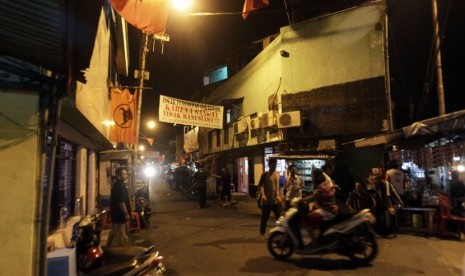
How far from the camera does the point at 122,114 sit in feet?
45.1

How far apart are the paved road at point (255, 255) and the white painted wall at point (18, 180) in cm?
340

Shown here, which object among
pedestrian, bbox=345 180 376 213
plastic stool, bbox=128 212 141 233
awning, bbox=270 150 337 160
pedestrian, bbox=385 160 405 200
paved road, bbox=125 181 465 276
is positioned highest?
awning, bbox=270 150 337 160

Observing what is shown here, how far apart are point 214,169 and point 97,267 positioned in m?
23.1

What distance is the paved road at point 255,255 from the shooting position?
7410 mm

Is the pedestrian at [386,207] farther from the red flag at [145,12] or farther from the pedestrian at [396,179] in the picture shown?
the red flag at [145,12]

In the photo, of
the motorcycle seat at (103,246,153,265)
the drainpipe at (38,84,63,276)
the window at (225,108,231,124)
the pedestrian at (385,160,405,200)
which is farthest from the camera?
the window at (225,108,231,124)

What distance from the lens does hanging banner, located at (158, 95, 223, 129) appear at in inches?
578

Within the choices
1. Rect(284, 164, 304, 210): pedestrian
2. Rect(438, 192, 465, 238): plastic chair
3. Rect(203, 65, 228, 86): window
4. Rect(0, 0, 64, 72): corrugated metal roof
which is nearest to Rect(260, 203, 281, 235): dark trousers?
Rect(284, 164, 304, 210): pedestrian

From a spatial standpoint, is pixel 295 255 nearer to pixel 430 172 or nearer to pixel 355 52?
pixel 430 172

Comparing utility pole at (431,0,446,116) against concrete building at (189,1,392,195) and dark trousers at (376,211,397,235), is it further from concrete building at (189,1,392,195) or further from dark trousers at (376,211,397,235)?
dark trousers at (376,211,397,235)

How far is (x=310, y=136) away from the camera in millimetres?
16391

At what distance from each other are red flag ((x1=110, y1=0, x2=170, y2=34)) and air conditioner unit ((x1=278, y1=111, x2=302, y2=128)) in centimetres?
944

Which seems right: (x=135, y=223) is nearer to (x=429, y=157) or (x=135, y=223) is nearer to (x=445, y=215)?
(x=445, y=215)

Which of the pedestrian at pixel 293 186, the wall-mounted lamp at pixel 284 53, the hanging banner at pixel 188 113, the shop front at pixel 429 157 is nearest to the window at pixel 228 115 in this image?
the wall-mounted lamp at pixel 284 53
